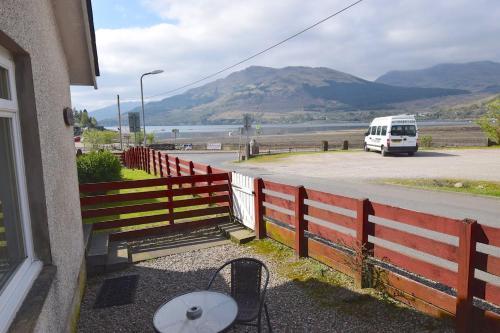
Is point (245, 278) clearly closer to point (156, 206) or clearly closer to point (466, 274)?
point (466, 274)

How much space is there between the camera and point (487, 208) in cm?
959

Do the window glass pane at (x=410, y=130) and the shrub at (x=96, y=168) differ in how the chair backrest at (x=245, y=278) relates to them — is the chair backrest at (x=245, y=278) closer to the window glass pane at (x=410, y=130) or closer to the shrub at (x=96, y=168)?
the shrub at (x=96, y=168)

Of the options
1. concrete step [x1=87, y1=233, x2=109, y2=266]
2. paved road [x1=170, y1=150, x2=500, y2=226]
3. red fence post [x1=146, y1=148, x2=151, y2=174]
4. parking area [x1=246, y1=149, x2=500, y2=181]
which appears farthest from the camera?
red fence post [x1=146, y1=148, x2=151, y2=174]

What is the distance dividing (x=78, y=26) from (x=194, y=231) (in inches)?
194

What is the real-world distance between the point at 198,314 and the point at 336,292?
258 centimetres

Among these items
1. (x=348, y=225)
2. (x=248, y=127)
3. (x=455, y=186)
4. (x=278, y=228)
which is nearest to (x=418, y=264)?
(x=348, y=225)

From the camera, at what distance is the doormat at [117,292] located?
A: 5074 millimetres

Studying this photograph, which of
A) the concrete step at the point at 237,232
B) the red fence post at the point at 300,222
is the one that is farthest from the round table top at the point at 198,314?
the concrete step at the point at 237,232

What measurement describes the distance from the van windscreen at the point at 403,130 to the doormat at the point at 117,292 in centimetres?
2122

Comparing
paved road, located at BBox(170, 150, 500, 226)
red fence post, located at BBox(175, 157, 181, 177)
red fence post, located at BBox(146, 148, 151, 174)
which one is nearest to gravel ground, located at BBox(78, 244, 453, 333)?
paved road, located at BBox(170, 150, 500, 226)

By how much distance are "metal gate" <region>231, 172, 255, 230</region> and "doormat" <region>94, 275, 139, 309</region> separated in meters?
2.83

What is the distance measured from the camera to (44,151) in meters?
3.59

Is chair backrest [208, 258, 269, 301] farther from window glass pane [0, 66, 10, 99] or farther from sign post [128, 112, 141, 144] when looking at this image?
sign post [128, 112, 141, 144]

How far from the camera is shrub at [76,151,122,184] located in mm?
12279
